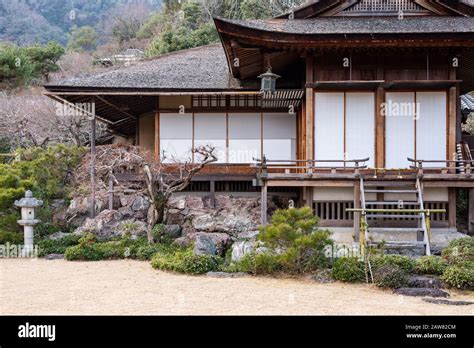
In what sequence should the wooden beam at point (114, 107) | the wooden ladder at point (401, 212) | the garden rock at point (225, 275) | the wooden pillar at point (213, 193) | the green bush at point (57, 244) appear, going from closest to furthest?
the garden rock at point (225, 275), the wooden ladder at point (401, 212), the green bush at point (57, 244), the wooden pillar at point (213, 193), the wooden beam at point (114, 107)

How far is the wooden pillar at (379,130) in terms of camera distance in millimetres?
14438

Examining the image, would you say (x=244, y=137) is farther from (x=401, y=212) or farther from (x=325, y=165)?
(x=401, y=212)

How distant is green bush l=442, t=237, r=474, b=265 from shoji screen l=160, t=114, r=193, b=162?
9.31 meters

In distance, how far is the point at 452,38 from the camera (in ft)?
43.3

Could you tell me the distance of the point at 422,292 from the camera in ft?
32.1

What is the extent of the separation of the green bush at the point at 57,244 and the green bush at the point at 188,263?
3825 mm

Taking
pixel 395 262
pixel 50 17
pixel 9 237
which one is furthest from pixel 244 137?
pixel 50 17

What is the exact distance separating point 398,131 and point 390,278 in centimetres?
567

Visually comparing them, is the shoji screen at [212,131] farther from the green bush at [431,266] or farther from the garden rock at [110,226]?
the green bush at [431,266]

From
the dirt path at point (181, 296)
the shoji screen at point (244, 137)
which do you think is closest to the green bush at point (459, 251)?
the dirt path at point (181, 296)

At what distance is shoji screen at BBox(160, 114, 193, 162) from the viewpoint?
707 inches

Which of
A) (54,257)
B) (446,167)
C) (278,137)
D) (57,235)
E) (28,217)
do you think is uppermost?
(278,137)

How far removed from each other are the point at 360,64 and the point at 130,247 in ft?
27.9

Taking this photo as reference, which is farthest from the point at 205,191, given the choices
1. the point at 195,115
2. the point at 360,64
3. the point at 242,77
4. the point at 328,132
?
the point at 360,64
